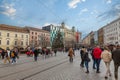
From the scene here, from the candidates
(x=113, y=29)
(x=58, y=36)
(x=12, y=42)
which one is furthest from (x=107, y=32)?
(x=12, y=42)

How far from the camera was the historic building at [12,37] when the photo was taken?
83.7 metres

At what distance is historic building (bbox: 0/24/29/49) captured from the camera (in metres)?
83.7

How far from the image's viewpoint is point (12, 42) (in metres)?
88.7

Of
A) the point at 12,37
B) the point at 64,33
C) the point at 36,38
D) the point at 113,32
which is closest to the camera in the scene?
the point at 12,37

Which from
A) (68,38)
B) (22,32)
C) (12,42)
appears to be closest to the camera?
(12,42)

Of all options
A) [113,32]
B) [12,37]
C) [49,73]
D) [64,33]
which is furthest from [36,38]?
[49,73]

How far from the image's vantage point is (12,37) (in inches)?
3511

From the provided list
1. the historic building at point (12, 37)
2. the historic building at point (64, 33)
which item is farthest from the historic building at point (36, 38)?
the historic building at point (64, 33)

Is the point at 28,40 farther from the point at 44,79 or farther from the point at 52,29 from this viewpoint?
the point at 44,79

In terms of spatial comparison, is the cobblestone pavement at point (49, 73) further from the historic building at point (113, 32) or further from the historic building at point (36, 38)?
the historic building at point (113, 32)

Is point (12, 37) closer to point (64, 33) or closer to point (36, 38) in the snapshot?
point (36, 38)

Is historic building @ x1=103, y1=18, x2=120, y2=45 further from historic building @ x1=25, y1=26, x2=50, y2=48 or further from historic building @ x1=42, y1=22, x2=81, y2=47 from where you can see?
historic building @ x1=25, y1=26, x2=50, y2=48

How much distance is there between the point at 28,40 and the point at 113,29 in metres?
52.6

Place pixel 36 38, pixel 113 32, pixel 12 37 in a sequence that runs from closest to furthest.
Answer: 1. pixel 12 37
2. pixel 36 38
3. pixel 113 32
